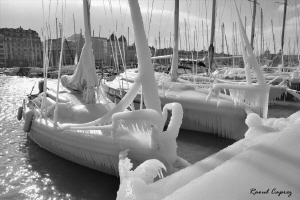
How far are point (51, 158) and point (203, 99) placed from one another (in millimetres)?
5145

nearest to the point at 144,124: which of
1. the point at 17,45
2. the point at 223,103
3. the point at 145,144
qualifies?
the point at 145,144

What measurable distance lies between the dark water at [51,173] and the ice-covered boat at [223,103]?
0.50 meters

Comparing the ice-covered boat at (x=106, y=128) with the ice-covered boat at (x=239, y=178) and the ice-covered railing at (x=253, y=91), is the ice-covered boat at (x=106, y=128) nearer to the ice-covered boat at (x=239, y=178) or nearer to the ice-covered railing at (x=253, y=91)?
the ice-covered boat at (x=239, y=178)

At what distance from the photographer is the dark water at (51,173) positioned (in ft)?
16.7

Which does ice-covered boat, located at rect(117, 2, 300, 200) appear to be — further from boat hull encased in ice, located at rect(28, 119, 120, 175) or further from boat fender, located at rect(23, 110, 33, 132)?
boat fender, located at rect(23, 110, 33, 132)

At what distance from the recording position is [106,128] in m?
4.97

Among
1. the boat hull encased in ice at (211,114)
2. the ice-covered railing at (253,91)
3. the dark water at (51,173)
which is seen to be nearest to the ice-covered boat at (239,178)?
the dark water at (51,173)

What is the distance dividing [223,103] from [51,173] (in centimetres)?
544

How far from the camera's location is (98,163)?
18.1 feet

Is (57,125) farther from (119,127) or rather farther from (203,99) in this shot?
(203,99)

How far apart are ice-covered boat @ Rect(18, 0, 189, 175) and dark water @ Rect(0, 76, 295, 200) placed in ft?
0.82

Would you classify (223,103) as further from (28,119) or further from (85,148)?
(28,119)

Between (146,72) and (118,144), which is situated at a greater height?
(146,72)

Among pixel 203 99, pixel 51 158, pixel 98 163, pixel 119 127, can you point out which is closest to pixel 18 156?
pixel 51 158
